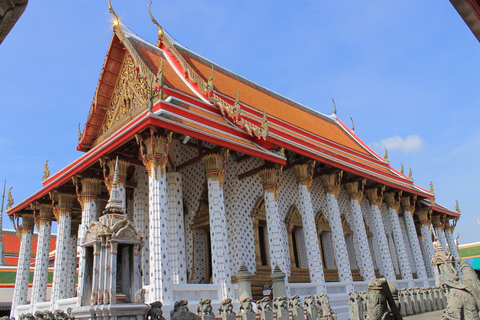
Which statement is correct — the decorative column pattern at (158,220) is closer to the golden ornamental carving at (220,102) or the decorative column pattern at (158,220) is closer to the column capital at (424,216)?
the golden ornamental carving at (220,102)

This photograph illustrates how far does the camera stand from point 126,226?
212 inches

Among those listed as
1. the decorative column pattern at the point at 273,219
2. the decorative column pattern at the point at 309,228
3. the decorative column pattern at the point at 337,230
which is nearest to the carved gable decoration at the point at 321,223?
the decorative column pattern at the point at 337,230

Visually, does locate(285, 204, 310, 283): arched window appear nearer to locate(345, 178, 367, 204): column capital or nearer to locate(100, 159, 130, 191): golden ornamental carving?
locate(345, 178, 367, 204): column capital

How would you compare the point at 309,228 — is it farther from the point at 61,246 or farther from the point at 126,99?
the point at 61,246

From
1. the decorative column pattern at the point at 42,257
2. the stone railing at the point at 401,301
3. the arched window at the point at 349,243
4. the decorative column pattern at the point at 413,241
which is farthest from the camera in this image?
the decorative column pattern at the point at 413,241

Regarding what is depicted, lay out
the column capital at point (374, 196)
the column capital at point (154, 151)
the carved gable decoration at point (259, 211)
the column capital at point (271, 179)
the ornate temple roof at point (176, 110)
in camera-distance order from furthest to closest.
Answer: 1. the column capital at point (374, 196)
2. the carved gable decoration at point (259, 211)
3. the column capital at point (271, 179)
4. the ornate temple roof at point (176, 110)
5. the column capital at point (154, 151)

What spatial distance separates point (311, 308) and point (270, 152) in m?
3.98

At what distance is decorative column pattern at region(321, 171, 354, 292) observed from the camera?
468 inches

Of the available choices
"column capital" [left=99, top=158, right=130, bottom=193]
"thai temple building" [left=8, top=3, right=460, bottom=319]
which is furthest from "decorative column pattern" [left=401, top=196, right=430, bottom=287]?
"column capital" [left=99, top=158, right=130, bottom=193]

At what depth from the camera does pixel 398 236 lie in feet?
51.9

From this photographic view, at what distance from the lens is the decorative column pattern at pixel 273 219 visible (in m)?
9.79

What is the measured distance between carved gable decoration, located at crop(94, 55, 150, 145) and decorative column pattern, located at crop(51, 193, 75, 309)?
7.13 ft

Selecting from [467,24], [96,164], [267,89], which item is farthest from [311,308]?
[267,89]

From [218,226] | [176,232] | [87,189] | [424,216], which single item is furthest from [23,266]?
[424,216]
